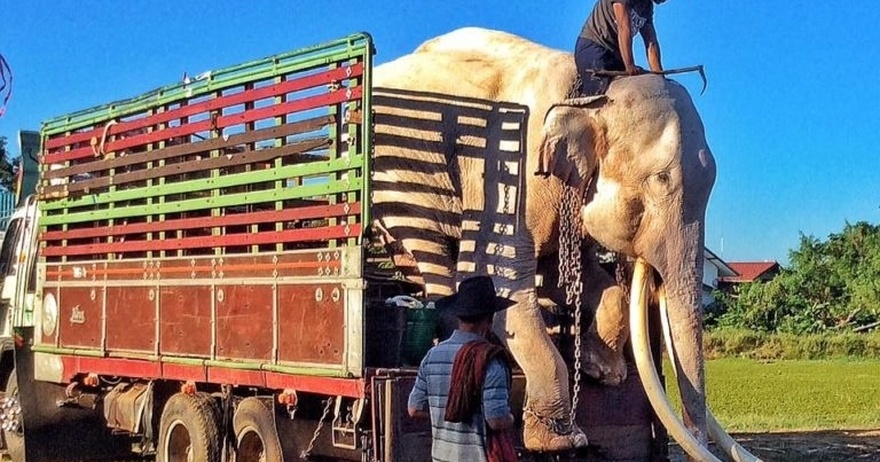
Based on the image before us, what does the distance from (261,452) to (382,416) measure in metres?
2.00

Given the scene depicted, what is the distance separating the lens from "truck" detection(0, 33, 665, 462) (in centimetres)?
777

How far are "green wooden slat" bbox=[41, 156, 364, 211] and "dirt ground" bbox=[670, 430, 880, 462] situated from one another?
5.50 m

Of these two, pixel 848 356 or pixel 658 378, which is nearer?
pixel 658 378

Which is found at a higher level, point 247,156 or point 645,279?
point 247,156

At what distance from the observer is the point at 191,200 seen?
954cm

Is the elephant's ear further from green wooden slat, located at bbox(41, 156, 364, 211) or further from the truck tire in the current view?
the truck tire

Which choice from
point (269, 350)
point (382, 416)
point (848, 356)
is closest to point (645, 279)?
point (382, 416)

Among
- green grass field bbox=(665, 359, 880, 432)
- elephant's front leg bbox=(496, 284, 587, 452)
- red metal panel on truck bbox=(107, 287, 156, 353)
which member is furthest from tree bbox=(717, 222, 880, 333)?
elephant's front leg bbox=(496, 284, 587, 452)

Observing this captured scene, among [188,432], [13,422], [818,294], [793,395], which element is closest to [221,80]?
[188,432]

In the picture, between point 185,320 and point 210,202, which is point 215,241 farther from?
point 185,320

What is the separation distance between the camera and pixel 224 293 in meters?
9.01

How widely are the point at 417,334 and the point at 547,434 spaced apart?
1027 millimetres

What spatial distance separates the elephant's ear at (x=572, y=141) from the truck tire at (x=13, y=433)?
21.1ft

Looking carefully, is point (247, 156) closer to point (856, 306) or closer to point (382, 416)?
point (382, 416)
